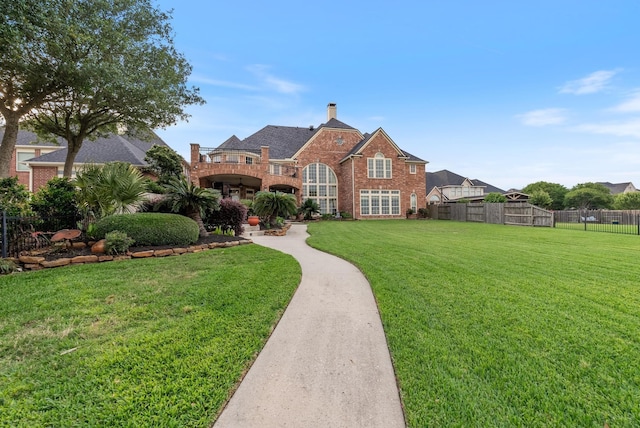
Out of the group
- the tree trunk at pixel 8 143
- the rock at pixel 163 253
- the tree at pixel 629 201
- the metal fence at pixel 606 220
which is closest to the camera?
the rock at pixel 163 253

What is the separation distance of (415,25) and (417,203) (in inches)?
657

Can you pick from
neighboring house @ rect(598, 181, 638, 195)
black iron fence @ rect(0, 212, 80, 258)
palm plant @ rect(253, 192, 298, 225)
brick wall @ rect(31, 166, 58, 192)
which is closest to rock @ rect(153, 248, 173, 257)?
black iron fence @ rect(0, 212, 80, 258)

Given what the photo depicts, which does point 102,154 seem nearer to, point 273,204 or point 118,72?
point 118,72

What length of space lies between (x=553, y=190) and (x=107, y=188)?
6281cm

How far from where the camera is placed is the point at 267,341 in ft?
9.18

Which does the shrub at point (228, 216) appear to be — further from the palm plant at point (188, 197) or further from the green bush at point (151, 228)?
the green bush at point (151, 228)

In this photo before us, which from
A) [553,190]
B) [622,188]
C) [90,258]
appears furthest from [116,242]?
[622,188]

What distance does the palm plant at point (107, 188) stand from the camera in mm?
7555

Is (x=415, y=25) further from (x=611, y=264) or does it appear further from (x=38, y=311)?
(x=38, y=311)

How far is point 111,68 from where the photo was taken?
9336mm

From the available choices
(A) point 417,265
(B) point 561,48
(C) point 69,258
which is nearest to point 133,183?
(C) point 69,258

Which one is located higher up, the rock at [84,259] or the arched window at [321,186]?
the arched window at [321,186]

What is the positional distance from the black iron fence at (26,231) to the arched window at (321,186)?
18650mm

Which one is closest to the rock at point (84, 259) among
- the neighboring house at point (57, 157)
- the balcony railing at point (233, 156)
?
the neighboring house at point (57, 157)
